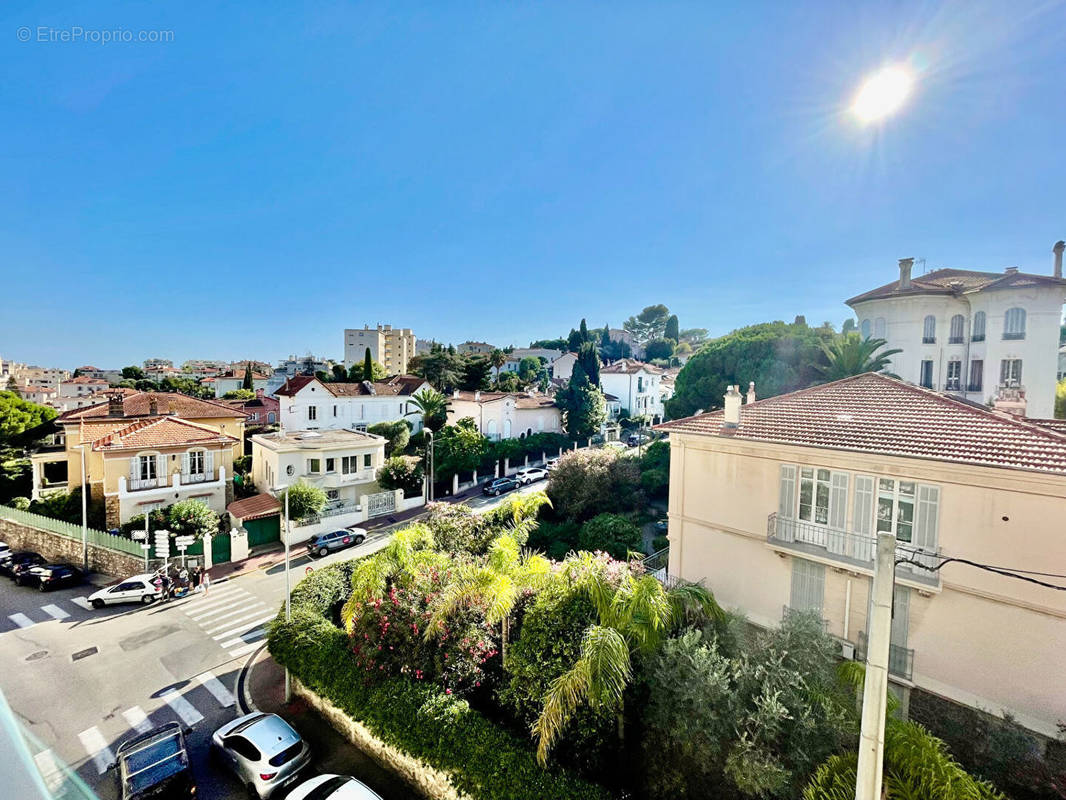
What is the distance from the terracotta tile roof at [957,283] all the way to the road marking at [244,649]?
123 ft

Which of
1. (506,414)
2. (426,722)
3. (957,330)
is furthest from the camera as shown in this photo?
(506,414)

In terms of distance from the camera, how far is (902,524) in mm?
11008

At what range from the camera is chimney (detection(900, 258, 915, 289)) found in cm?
2931

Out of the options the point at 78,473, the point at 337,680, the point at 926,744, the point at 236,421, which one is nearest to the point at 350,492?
the point at 236,421

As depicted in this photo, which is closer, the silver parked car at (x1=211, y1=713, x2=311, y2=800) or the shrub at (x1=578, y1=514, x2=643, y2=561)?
the silver parked car at (x1=211, y1=713, x2=311, y2=800)

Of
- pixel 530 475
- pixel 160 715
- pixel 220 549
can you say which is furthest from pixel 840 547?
pixel 530 475

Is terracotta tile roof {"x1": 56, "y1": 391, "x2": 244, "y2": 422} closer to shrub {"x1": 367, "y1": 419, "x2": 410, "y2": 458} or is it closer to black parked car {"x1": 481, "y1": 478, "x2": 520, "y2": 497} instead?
shrub {"x1": 367, "y1": 419, "x2": 410, "y2": 458}

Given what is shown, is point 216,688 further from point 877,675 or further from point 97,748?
point 877,675

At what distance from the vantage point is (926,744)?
23.4 feet

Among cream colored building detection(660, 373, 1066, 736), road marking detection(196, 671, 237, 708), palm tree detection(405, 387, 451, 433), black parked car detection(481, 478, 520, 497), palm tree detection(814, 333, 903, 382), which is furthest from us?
palm tree detection(405, 387, 451, 433)

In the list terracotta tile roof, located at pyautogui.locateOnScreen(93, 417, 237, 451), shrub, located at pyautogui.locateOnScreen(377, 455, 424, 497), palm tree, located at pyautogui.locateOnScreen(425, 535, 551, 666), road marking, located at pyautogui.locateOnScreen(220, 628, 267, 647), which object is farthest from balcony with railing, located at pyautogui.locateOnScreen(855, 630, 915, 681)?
terracotta tile roof, located at pyautogui.locateOnScreen(93, 417, 237, 451)

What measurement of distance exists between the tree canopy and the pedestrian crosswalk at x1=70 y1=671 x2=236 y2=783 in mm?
30533

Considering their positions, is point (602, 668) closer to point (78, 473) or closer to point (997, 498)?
point (997, 498)

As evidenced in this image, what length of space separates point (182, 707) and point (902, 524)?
62.7 feet
